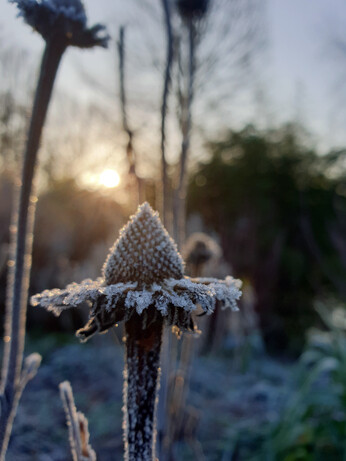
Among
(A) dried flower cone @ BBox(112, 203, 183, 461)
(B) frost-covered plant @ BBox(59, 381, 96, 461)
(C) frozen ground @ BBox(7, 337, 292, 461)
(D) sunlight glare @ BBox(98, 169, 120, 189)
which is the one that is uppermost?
Answer: (D) sunlight glare @ BBox(98, 169, 120, 189)

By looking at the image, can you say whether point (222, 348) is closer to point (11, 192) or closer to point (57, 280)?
point (57, 280)

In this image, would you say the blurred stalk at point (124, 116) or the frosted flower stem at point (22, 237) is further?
the blurred stalk at point (124, 116)

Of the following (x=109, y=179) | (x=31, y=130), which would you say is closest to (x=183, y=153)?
(x=109, y=179)

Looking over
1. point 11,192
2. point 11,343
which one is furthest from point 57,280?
point 11,343

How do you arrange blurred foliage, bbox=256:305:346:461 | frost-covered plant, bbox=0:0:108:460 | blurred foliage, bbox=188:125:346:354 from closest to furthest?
frost-covered plant, bbox=0:0:108:460 → blurred foliage, bbox=256:305:346:461 → blurred foliage, bbox=188:125:346:354

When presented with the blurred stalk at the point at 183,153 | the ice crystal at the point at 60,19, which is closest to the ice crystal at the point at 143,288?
the ice crystal at the point at 60,19

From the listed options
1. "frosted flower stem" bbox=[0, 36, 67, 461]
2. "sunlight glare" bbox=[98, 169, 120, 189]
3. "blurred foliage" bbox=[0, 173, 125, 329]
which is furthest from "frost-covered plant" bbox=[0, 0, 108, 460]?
"blurred foliage" bbox=[0, 173, 125, 329]

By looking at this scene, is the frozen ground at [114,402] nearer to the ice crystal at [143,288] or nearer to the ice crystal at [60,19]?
the ice crystal at [143,288]

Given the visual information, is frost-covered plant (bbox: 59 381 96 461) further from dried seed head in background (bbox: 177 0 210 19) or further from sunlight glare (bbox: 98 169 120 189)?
dried seed head in background (bbox: 177 0 210 19)

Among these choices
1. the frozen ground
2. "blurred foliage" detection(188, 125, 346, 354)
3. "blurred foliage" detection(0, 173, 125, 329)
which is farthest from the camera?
"blurred foliage" detection(188, 125, 346, 354)
